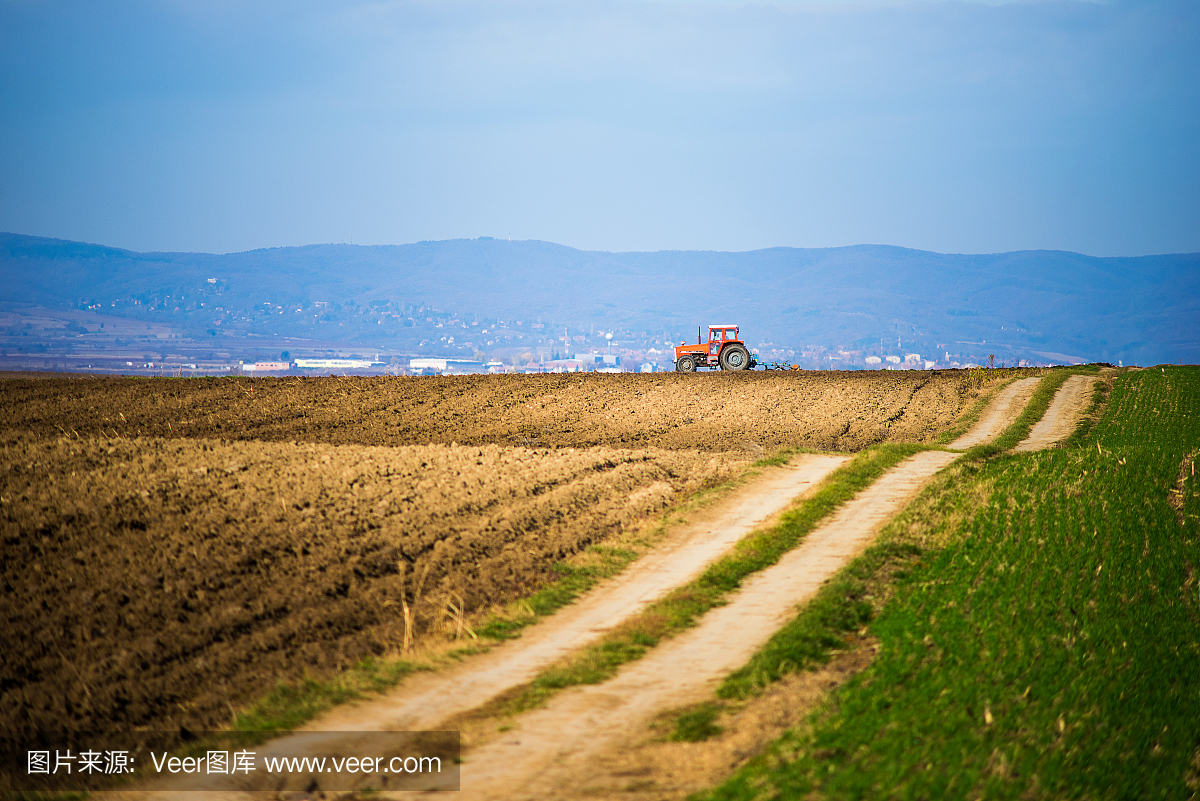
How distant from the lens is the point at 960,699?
761cm

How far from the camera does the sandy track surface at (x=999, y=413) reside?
27.3 m

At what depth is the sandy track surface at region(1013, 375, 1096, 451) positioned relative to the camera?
2694cm

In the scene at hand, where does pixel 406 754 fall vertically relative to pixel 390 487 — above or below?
below

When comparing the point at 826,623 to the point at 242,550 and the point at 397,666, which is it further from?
the point at 242,550

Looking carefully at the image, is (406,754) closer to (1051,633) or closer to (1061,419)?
(1051,633)

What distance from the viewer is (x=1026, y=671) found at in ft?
26.9

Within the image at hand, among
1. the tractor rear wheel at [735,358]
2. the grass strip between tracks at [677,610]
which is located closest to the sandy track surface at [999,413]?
the grass strip between tracks at [677,610]

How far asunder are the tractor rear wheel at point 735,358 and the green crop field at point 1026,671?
98.9ft

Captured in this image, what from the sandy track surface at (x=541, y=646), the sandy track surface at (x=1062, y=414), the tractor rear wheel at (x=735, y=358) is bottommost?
the sandy track surface at (x=541, y=646)

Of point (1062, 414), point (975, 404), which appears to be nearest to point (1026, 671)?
point (1062, 414)

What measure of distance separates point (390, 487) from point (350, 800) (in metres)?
10.6

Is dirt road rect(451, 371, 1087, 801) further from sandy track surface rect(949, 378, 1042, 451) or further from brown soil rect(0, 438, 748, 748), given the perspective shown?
sandy track surface rect(949, 378, 1042, 451)

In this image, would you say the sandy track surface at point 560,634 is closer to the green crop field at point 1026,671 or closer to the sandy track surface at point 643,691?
the sandy track surface at point 643,691

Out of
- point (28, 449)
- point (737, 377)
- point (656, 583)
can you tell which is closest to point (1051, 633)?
point (656, 583)
